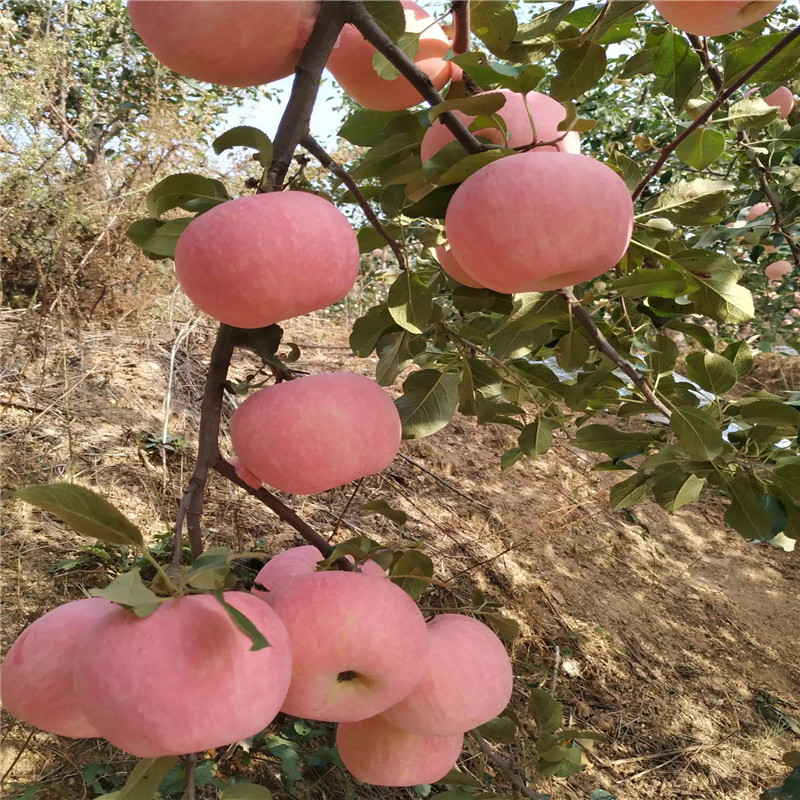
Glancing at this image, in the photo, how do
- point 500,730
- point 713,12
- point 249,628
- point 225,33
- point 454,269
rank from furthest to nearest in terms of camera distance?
point 500,730, point 454,269, point 713,12, point 225,33, point 249,628

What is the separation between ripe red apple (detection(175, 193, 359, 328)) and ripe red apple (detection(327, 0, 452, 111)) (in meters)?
0.20

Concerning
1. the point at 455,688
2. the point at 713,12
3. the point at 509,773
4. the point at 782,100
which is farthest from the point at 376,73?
the point at 782,100

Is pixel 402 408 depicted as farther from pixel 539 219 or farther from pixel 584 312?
pixel 539 219

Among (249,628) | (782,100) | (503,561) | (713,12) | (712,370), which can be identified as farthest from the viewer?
(503,561)

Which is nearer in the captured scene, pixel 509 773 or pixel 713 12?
pixel 713 12

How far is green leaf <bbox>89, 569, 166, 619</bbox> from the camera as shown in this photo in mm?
408

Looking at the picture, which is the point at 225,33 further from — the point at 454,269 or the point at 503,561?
the point at 503,561

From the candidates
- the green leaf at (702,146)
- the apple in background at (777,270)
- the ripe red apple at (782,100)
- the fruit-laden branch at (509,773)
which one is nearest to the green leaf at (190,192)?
the green leaf at (702,146)

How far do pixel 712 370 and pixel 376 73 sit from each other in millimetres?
675

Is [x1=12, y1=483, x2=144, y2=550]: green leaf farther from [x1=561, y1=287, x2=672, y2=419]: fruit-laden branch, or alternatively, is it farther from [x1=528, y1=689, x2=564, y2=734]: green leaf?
[x1=528, y1=689, x2=564, y2=734]: green leaf

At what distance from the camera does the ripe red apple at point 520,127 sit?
65 centimetres

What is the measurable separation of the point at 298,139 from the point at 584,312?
0.38 meters

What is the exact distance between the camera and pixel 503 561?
2.24 meters

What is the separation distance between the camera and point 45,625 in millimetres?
524
